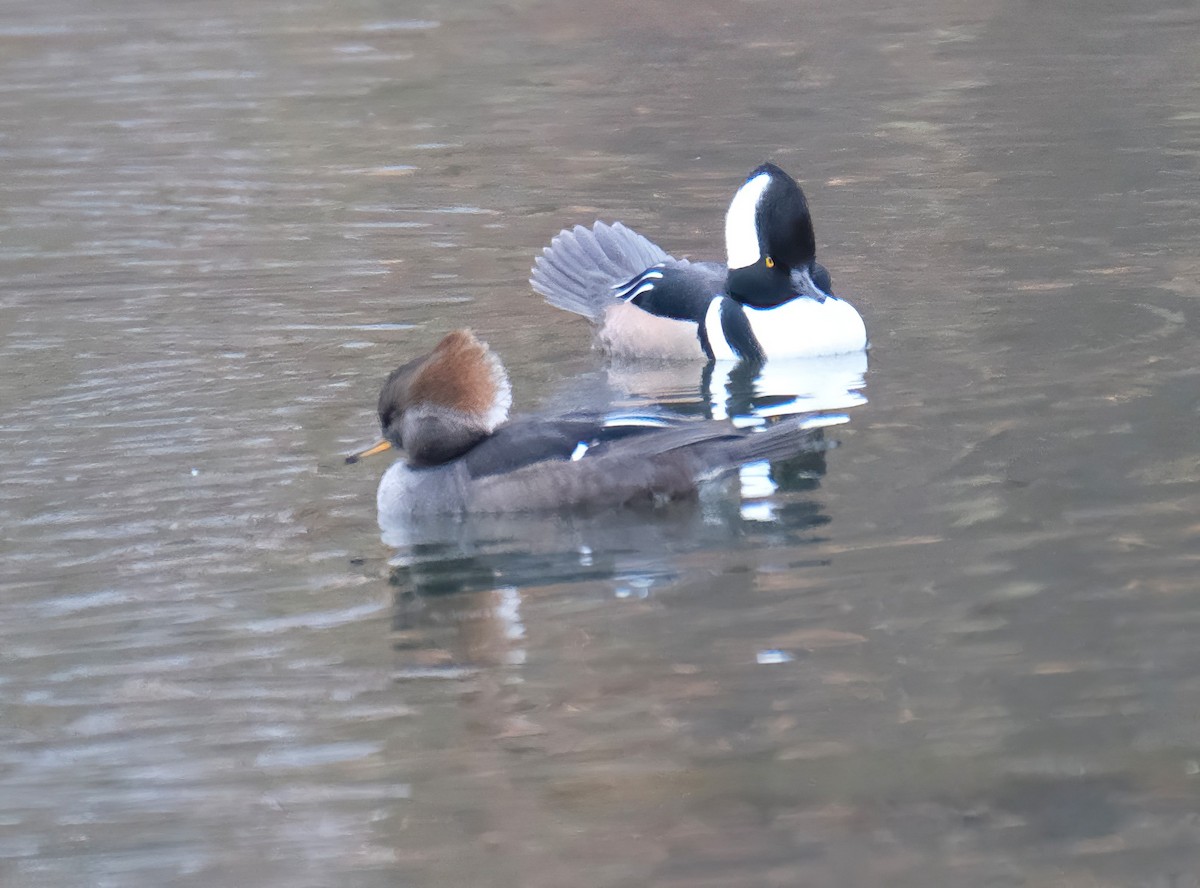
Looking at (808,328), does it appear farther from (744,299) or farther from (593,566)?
(593,566)

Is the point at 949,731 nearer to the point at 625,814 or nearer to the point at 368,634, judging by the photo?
the point at 625,814

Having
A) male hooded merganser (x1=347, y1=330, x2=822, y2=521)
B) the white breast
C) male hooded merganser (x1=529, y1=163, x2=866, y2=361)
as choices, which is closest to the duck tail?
male hooded merganser (x1=529, y1=163, x2=866, y2=361)

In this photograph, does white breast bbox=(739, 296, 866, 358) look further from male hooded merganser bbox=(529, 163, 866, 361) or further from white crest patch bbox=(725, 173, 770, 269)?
white crest patch bbox=(725, 173, 770, 269)

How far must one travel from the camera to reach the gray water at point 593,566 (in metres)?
4.79

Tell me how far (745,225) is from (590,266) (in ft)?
3.91

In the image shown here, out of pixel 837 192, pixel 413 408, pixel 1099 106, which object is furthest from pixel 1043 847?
pixel 1099 106

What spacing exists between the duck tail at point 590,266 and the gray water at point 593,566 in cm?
24

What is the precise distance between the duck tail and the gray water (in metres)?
0.24

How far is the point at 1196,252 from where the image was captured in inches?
408

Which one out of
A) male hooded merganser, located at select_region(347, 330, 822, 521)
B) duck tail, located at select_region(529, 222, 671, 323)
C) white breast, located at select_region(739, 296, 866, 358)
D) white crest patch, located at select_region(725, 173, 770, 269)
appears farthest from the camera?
duck tail, located at select_region(529, 222, 671, 323)

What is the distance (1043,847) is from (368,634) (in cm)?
239

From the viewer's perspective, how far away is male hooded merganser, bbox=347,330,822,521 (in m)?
7.05

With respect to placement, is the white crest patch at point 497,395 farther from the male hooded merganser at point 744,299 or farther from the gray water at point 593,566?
the male hooded merganser at point 744,299

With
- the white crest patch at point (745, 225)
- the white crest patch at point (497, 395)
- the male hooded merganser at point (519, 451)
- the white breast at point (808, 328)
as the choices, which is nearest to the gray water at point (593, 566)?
the male hooded merganser at point (519, 451)
